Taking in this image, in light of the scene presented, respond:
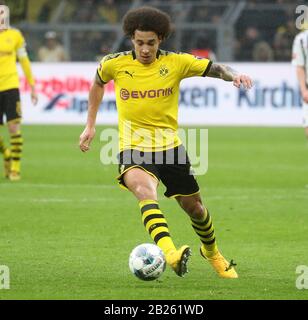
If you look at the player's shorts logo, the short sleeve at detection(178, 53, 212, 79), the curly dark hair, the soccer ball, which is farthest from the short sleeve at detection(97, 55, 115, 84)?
the soccer ball

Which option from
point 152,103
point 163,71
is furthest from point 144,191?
point 163,71

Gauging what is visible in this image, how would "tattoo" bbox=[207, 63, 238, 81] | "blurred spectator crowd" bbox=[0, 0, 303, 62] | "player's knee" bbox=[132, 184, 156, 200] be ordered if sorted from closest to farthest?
1. "player's knee" bbox=[132, 184, 156, 200]
2. "tattoo" bbox=[207, 63, 238, 81]
3. "blurred spectator crowd" bbox=[0, 0, 303, 62]

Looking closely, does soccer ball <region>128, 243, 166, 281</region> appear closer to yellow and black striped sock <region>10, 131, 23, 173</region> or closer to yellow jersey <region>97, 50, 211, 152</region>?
yellow jersey <region>97, 50, 211, 152</region>

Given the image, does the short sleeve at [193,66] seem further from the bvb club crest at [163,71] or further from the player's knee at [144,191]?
the player's knee at [144,191]

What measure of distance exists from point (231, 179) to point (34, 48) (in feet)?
46.4

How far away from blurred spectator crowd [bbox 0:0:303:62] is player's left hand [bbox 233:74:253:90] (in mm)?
19601

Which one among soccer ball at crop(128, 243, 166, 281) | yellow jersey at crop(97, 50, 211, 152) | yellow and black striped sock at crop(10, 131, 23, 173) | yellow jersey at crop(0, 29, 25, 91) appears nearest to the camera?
soccer ball at crop(128, 243, 166, 281)

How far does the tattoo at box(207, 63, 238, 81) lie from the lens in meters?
8.16

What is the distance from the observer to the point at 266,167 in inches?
690

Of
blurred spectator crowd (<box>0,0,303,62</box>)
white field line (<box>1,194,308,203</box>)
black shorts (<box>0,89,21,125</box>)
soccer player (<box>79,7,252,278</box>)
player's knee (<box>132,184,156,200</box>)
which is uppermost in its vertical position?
blurred spectator crowd (<box>0,0,303,62</box>)

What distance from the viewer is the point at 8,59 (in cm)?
1568

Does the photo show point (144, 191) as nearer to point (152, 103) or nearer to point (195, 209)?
point (195, 209)

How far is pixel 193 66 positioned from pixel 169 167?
2.69 feet

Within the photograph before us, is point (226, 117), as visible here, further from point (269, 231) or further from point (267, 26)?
point (269, 231)
